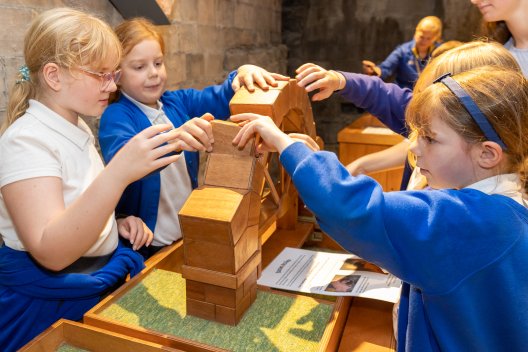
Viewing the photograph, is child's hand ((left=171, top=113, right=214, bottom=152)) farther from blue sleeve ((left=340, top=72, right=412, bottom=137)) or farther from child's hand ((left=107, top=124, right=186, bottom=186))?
blue sleeve ((left=340, top=72, right=412, bottom=137))

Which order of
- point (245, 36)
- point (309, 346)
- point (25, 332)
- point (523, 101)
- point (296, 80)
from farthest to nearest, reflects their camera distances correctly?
point (245, 36)
point (296, 80)
point (25, 332)
point (309, 346)
point (523, 101)

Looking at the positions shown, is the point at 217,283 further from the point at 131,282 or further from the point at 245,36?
the point at 245,36

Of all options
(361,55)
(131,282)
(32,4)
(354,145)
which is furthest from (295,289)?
(361,55)

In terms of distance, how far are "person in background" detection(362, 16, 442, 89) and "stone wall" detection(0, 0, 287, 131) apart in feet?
3.45

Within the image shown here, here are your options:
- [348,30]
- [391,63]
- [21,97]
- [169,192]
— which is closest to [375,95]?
[169,192]

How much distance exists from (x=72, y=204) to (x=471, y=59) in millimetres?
940

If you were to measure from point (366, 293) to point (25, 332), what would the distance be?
0.85 meters

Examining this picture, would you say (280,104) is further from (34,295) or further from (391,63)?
(391,63)

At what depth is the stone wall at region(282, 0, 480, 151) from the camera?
186 inches

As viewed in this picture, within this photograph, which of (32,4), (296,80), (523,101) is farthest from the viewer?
(32,4)

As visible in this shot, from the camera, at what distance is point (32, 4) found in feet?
5.61

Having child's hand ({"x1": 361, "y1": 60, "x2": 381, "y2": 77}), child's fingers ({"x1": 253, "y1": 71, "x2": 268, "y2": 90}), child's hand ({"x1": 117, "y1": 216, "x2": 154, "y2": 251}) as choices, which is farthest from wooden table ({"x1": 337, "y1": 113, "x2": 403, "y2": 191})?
child's hand ({"x1": 117, "y1": 216, "x2": 154, "y2": 251})

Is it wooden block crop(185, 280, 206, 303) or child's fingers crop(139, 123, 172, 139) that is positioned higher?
child's fingers crop(139, 123, 172, 139)

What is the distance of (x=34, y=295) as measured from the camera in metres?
1.12
